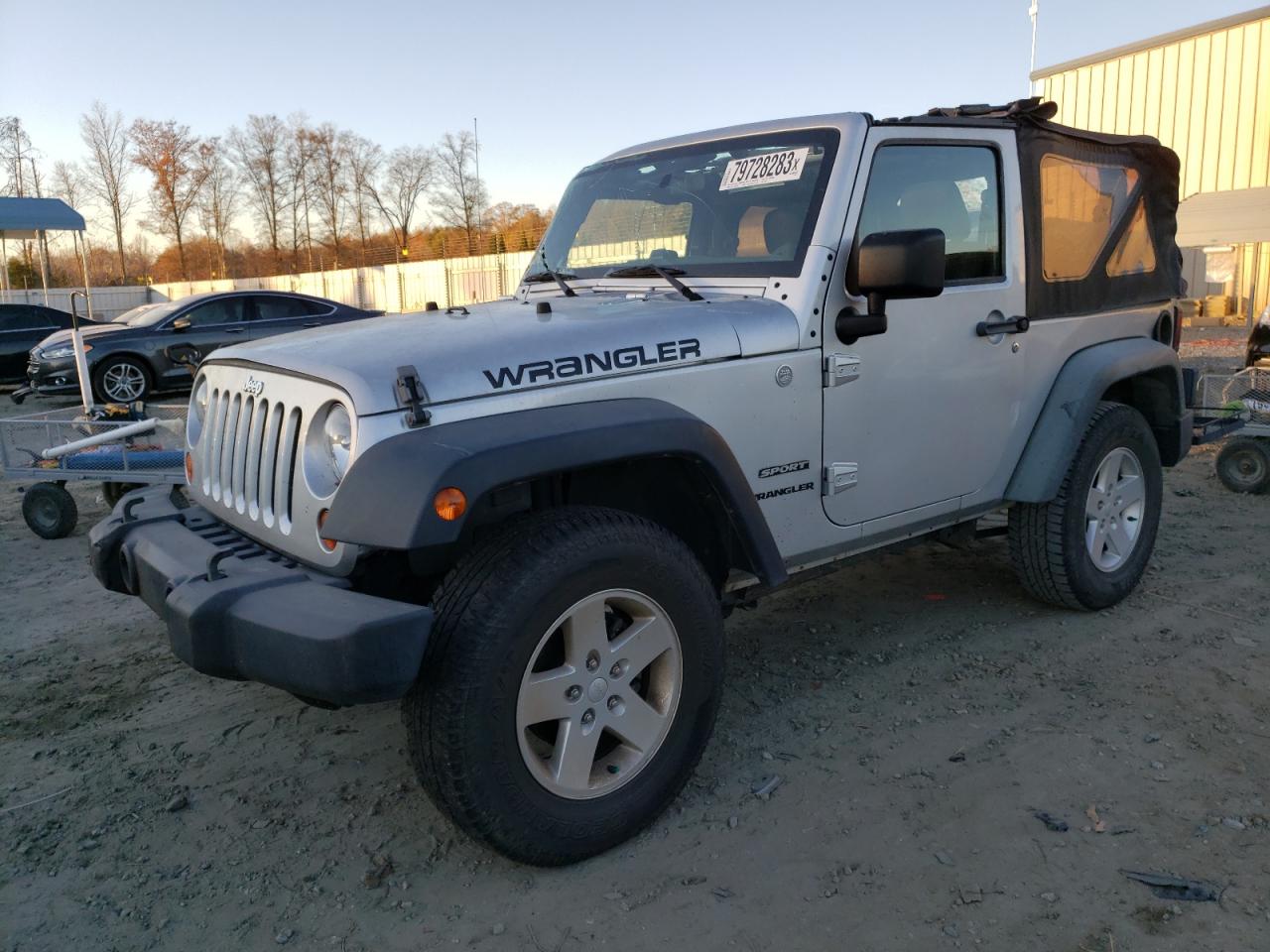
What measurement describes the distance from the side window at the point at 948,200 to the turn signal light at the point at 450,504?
1.82 metres

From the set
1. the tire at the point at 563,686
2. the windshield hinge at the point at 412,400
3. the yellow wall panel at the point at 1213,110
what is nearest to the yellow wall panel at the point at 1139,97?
the yellow wall panel at the point at 1213,110

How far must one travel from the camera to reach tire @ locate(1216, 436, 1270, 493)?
264 inches

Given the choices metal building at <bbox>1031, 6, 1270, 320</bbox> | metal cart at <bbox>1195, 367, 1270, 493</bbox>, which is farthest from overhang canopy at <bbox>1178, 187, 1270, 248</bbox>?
metal cart at <bbox>1195, 367, 1270, 493</bbox>

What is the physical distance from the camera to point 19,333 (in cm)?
1480

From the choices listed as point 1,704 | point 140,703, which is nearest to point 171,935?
point 140,703

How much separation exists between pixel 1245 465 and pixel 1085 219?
11.4ft

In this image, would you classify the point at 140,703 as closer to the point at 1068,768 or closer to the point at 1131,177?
the point at 1068,768

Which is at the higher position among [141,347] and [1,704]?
[141,347]

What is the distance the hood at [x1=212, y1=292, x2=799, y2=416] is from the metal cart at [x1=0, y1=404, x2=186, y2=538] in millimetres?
3513

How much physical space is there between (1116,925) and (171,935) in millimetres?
2410

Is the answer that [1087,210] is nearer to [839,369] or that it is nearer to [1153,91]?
[839,369]

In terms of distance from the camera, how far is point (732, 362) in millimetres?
3029

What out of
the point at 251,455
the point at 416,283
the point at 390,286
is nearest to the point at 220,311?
the point at 251,455

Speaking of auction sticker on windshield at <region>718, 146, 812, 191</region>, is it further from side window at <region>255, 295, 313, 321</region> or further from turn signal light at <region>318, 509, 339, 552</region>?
side window at <region>255, 295, 313, 321</region>
